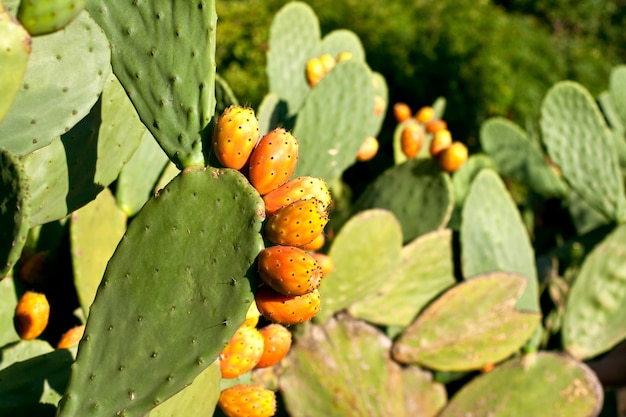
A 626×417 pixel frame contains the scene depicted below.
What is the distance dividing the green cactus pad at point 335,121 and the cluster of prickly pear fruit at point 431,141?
0.86 feet

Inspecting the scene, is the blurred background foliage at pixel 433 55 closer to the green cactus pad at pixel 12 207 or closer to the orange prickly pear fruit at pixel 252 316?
the orange prickly pear fruit at pixel 252 316

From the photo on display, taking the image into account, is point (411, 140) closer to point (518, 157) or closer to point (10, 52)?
point (518, 157)

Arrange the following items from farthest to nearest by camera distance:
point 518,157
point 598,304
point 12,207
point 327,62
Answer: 1. point 518,157
2. point 327,62
3. point 598,304
4. point 12,207

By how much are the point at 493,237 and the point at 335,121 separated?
1.97 feet

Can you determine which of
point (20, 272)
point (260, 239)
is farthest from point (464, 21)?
Result: point (260, 239)

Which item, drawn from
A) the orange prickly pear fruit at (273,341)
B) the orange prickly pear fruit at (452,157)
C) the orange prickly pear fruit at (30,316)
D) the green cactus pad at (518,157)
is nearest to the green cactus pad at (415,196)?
the orange prickly pear fruit at (452,157)

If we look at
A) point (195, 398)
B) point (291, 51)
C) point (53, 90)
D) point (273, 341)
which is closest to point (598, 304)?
point (291, 51)

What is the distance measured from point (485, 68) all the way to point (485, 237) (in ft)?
8.28

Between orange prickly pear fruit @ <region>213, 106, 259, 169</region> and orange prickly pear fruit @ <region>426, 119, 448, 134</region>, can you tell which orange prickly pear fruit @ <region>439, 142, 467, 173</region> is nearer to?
orange prickly pear fruit @ <region>426, 119, 448, 134</region>

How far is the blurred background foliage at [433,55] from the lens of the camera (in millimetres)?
4273

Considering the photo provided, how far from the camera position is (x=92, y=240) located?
168 centimetres

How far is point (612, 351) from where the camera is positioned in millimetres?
2740

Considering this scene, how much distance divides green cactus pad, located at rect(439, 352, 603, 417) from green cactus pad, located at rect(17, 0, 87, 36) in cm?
165

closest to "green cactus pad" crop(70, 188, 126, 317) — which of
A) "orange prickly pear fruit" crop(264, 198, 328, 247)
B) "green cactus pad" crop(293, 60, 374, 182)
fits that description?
"green cactus pad" crop(293, 60, 374, 182)
